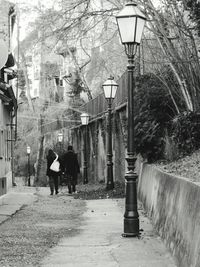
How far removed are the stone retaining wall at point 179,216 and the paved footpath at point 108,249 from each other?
0.20m

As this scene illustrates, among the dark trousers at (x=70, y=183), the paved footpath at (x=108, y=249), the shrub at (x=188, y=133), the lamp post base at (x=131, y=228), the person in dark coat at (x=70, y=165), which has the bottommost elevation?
the paved footpath at (x=108, y=249)

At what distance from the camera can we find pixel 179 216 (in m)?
8.16

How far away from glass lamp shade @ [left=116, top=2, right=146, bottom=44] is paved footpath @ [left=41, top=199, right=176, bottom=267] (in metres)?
3.40

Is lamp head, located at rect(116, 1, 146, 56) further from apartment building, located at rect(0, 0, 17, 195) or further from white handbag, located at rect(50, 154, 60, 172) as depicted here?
white handbag, located at rect(50, 154, 60, 172)

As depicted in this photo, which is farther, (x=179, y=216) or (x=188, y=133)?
(x=188, y=133)

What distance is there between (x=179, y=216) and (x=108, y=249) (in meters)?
1.63

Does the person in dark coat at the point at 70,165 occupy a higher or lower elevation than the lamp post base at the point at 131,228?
higher

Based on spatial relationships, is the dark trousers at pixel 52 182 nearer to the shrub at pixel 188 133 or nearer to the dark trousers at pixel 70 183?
the dark trousers at pixel 70 183

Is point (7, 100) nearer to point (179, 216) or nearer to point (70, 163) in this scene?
point (70, 163)

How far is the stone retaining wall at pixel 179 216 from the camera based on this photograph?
6852 mm

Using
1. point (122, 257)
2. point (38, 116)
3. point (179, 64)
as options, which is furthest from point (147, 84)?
point (38, 116)

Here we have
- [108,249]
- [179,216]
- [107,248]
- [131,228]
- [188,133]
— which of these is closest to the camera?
[179,216]

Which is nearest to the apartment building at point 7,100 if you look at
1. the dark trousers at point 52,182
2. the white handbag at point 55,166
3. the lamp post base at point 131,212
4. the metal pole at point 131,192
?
the dark trousers at point 52,182

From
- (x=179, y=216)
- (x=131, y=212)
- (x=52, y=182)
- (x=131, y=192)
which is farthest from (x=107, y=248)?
(x=52, y=182)
